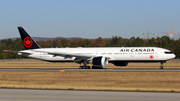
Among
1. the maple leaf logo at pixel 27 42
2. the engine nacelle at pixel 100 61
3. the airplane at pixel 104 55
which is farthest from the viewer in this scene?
the maple leaf logo at pixel 27 42

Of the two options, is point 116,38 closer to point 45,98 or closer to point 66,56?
point 66,56

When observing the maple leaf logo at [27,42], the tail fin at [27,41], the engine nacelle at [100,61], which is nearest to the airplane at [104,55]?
the engine nacelle at [100,61]

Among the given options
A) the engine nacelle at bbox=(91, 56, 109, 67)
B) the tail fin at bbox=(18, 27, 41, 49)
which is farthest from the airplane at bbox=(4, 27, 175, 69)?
the tail fin at bbox=(18, 27, 41, 49)

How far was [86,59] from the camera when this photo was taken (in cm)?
5000

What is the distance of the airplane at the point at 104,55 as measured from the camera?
47.5m

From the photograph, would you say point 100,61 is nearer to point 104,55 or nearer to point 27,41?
point 104,55

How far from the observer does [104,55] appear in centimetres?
5009

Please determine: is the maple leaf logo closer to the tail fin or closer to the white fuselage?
the tail fin

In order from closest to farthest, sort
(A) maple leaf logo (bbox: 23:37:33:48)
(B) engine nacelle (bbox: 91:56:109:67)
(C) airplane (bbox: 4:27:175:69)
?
(B) engine nacelle (bbox: 91:56:109:67) < (C) airplane (bbox: 4:27:175:69) < (A) maple leaf logo (bbox: 23:37:33:48)

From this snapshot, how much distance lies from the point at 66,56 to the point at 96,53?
5439 mm

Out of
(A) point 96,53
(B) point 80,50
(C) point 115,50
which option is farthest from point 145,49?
(B) point 80,50

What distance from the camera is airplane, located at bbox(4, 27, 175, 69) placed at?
1871 inches

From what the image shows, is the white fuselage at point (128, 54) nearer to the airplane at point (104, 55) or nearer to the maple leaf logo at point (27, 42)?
the airplane at point (104, 55)

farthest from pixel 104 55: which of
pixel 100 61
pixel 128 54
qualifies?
pixel 128 54
